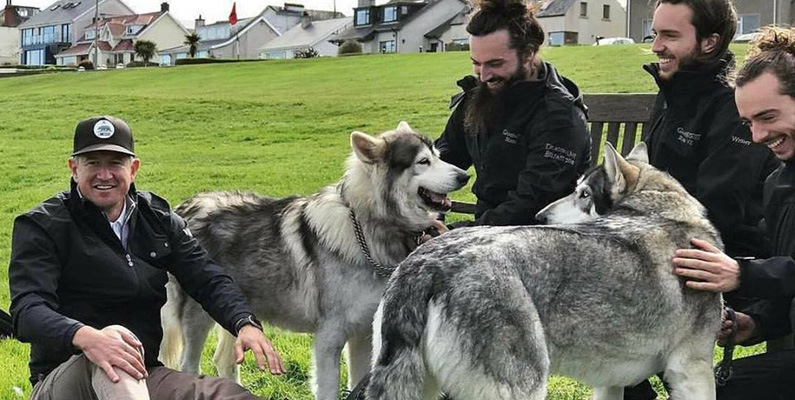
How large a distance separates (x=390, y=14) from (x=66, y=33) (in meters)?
49.4

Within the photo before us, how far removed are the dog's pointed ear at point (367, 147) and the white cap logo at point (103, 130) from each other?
151 cm

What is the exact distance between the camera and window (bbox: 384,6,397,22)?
3110 inches

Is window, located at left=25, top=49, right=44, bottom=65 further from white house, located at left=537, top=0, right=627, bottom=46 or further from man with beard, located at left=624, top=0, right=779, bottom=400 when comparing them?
man with beard, located at left=624, top=0, right=779, bottom=400

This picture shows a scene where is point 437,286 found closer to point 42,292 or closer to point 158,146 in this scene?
point 42,292

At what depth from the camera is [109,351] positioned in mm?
3412

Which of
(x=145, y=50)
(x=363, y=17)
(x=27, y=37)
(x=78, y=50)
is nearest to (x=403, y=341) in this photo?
(x=145, y=50)

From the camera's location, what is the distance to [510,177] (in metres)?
5.20

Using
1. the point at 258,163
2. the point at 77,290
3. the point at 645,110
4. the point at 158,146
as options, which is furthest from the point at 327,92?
the point at 77,290

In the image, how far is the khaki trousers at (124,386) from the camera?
3.44 meters

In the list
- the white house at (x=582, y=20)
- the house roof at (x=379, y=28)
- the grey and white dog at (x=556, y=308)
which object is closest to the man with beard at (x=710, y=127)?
the grey and white dog at (x=556, y=308)

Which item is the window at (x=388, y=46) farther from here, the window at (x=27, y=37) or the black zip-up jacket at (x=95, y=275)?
the black zip-up jacket at (x=95, y=275)

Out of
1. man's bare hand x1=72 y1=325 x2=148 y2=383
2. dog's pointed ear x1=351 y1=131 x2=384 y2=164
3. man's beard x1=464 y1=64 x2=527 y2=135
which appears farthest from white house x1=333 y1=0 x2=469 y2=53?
man's bare hand x1=72 y1=325 x2=148 y2=383

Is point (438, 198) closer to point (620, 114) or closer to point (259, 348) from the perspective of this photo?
point (259, 348)

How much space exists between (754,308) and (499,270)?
1.72 meters
